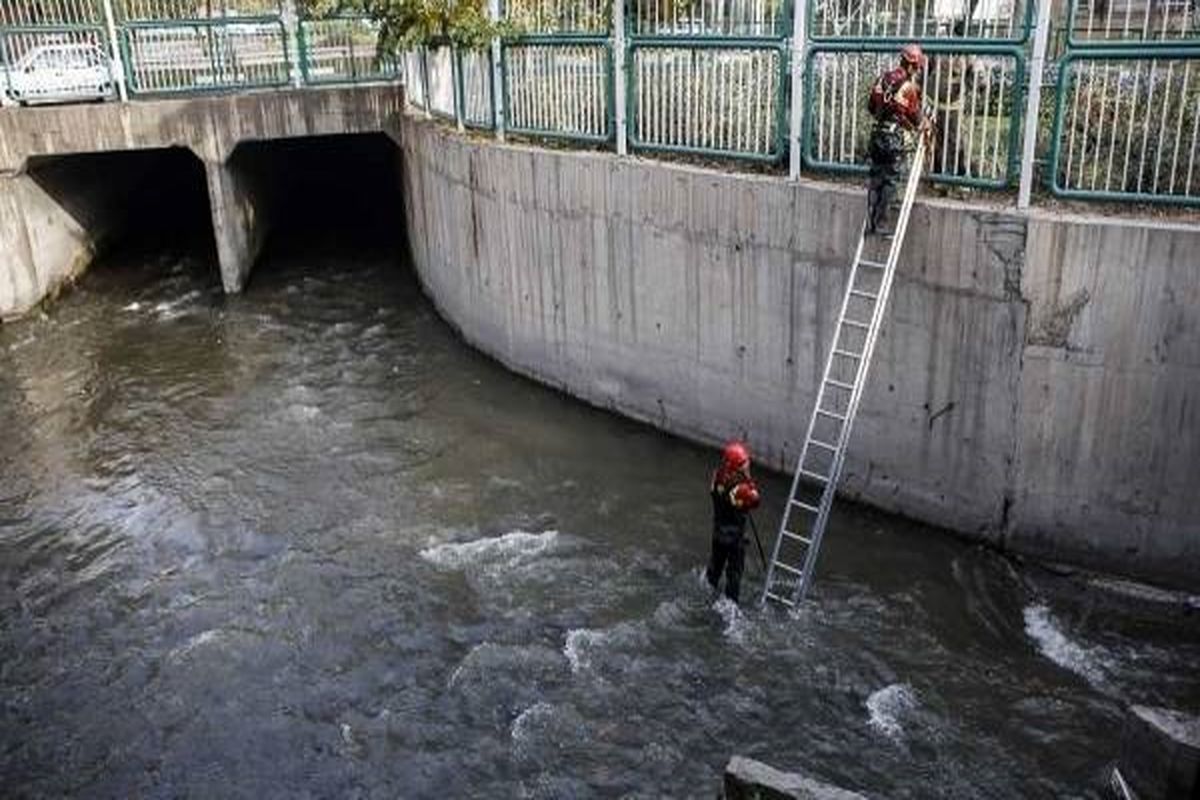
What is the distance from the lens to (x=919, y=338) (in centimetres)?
991

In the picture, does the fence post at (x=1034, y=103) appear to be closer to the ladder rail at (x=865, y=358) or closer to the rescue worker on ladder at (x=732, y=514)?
the ladder rail at (x=865, y=358)

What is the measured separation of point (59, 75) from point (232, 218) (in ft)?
11.2

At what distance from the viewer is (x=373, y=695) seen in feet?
28.3

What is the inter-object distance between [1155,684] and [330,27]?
53.1 feet

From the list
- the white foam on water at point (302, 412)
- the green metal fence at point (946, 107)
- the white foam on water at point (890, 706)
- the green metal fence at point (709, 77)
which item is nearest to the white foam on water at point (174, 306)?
the white foam on water at point (302, 412)

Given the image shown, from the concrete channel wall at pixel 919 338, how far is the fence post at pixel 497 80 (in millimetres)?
448

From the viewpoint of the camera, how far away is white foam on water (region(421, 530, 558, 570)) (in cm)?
1032

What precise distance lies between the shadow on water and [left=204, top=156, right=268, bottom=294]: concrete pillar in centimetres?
511

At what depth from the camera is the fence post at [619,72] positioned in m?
11.9

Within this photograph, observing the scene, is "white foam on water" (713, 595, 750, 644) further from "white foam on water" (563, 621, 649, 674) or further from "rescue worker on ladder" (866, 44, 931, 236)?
"rescue worker on ladder" (866, 44, 931, 236)

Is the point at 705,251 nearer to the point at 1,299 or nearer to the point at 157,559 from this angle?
the point at 157,559

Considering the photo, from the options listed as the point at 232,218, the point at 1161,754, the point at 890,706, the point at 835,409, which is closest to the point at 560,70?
the point at 835,409

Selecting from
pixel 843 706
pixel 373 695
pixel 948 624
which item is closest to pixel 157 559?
pixel 373 695

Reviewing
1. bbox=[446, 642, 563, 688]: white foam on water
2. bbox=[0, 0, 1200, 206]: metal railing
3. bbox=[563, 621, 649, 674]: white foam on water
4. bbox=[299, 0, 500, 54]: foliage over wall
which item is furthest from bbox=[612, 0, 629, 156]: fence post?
bbox=[446, 642, 563, 688]: white foam on water
